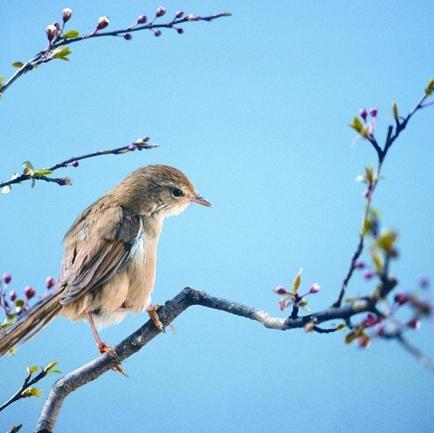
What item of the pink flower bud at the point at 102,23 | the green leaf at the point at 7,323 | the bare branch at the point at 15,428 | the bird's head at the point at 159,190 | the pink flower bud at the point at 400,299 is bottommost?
the bare branch at the point at 15,428

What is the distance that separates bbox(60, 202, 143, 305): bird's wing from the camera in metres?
3.03

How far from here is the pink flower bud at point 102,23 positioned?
2.37 meters

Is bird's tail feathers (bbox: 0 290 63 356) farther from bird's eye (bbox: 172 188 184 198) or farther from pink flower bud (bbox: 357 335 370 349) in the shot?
pink flower bud (bbox: 357 335 370 349)

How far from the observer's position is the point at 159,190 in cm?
374

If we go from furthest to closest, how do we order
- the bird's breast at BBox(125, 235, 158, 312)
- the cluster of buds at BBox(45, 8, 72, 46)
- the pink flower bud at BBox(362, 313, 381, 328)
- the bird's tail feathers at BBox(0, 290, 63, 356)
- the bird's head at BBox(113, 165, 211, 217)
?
the bird's head at BBox(113, 165, 211, 217), the bird's breast at BBox(125, 235, 158, 312), the bird's tail feathers at BBox(0, 290, 63, 356), the cluster of buds at BBox(45, 8, 72, 46), the pink flower bud at BBox(362, 313, 381, 328)

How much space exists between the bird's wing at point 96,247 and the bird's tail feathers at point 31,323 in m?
0.05

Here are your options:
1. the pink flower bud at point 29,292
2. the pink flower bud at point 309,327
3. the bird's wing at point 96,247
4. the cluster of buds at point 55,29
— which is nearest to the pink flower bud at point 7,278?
the pink flower bud at point 29,292

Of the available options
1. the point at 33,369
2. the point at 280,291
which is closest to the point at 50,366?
the point at 33,369

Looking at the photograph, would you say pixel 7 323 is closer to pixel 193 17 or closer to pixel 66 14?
pixel 66 14

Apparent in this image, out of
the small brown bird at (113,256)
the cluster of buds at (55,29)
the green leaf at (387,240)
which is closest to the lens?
the green leaf at (387,240)

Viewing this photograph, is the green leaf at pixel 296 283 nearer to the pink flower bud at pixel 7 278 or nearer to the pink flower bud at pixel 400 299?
the pink flower bud at pixel 400 299

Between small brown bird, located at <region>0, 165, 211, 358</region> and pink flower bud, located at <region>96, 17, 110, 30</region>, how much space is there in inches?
47.1

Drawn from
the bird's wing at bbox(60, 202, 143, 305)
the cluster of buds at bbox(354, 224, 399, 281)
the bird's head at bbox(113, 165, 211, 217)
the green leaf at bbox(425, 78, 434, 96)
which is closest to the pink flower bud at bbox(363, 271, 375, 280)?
the cluster of buds at bbox(354, 224, 399, 281)

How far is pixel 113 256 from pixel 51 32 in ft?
4.08
